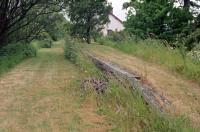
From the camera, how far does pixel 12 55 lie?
2717cm

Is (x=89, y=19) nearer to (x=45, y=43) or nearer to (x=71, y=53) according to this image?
(x=45, y=43)

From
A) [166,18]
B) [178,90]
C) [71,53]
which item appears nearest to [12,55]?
[71,53]

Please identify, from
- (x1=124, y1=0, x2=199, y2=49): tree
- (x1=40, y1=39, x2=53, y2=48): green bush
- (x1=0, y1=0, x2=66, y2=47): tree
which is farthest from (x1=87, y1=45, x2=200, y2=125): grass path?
(x1=40, y1=39, x2=53, y2=48): green bush

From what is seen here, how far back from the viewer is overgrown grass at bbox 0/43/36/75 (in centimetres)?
2214

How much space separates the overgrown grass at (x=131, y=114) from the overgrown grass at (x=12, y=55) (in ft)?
33.2

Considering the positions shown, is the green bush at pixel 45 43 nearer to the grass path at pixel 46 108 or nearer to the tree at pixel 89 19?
the tree at pixel 89 19

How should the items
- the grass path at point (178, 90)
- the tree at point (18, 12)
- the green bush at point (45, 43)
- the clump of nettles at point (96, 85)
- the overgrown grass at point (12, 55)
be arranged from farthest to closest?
1. the green bush at point (45, 43)
2. the tree at point (18, 12)
3. the overgrown grass at point (12, 55)
4. the clump of nettles at point (96, 85)
5. the grass path at point (178, 90)

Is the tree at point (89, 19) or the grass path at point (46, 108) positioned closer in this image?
the grass path at point (46, 108)

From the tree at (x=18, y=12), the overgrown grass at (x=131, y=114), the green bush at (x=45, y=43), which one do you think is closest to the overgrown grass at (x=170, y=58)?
the overgrown grass at (x=131, y=114)

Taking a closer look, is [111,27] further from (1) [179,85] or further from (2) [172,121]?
(2) [172,121]

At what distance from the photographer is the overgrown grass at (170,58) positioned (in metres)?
14.7

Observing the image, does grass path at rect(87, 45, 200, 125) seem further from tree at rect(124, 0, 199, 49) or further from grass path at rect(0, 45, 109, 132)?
tree at rect(124, 0, 199, 49)

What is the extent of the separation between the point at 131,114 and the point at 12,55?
20.4m

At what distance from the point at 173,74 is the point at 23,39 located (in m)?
24.6
